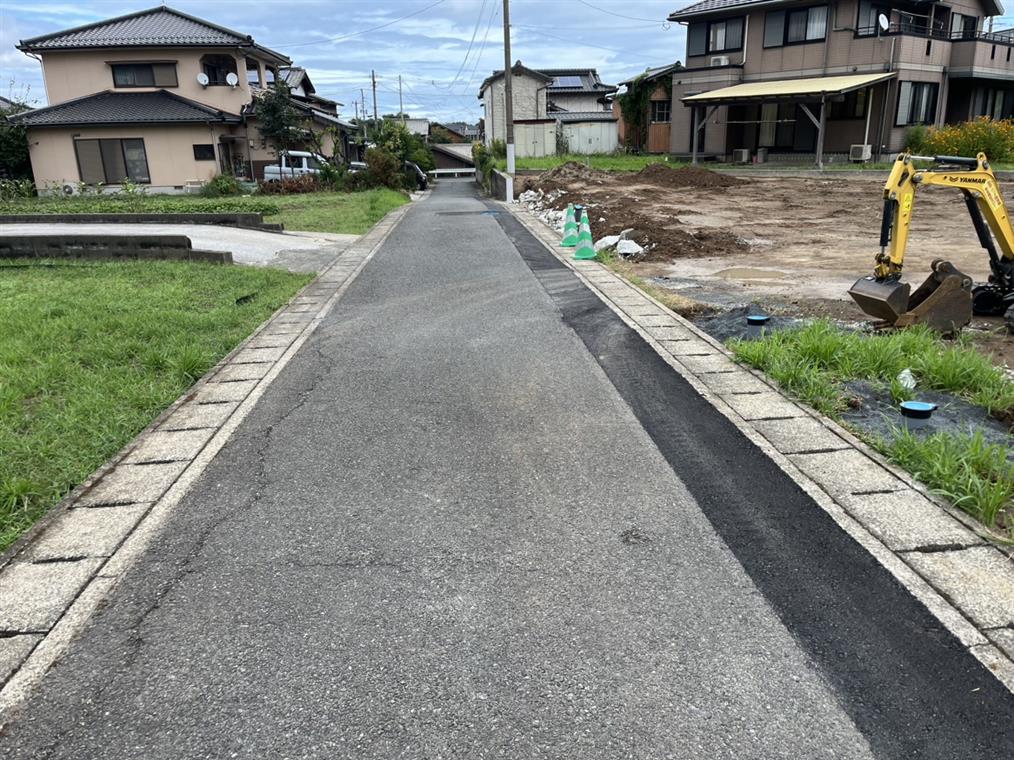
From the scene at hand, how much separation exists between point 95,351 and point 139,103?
91.2ft

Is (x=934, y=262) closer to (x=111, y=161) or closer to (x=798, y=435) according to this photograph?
(x=798, y=435)

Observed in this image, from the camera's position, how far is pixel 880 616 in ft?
9.55

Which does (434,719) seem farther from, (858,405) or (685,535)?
(858,405)

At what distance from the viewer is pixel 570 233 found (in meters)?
13.7

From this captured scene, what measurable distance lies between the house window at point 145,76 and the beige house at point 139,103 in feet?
0.13

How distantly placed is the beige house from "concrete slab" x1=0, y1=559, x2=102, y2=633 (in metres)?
29.0

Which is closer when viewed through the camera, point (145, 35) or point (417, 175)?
point (145, 35)

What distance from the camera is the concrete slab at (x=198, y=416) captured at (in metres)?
5.03

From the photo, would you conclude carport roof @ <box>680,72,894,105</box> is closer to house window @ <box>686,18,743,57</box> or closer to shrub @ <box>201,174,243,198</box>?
house window @ <box>686,18,743,57</box>

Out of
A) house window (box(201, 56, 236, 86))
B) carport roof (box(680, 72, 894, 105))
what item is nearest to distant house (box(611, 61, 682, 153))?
carport roof (box(680, 72, 894, 105))

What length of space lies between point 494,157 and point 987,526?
37.6m

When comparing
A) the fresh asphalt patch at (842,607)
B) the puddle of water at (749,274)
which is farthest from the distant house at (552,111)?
the fresh asphalt patch at (842,607)

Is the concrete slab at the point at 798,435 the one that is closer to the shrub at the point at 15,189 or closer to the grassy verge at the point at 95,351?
the grassy verge at the point at 95,351

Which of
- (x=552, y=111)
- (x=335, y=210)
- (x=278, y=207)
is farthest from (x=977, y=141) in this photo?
(x=552, y=111)
